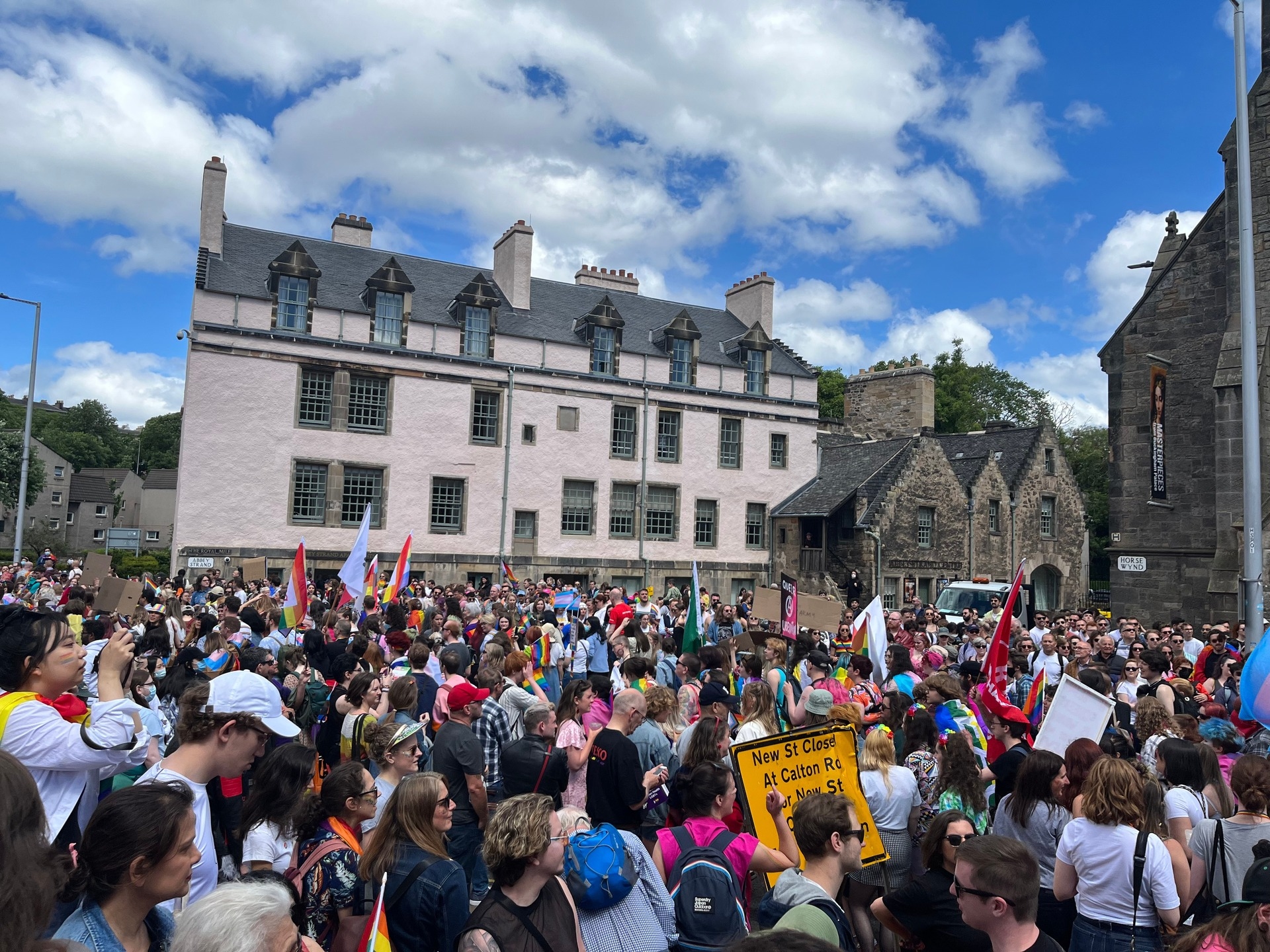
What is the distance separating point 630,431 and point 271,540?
13875 millimetres

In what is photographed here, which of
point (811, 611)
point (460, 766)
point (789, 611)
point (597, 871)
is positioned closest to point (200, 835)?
point (597, 871)

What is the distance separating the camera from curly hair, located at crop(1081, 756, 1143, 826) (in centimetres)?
446

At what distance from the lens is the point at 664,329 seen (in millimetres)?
36250

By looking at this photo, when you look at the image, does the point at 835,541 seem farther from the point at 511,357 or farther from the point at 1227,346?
the point at 1227,346

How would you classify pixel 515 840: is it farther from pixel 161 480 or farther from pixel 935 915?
pixel 161 480

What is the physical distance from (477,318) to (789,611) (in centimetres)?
2079

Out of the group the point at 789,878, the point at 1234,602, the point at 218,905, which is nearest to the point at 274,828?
Result: the point at 218,905

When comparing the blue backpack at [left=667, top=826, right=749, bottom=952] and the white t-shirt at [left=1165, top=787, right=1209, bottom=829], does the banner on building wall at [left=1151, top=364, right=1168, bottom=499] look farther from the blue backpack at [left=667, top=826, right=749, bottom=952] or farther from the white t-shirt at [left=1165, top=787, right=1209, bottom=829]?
the blue backpack at [left=667, top=826, right=749, bottom=952]

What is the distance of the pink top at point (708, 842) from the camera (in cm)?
455

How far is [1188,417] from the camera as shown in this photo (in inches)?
851

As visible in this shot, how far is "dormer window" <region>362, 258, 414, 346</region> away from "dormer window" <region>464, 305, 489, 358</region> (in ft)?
7.05

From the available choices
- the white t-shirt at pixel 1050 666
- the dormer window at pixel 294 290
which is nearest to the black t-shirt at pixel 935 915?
the white t-shirt at pixel 1050 666

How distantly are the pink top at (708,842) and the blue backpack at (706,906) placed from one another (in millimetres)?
276

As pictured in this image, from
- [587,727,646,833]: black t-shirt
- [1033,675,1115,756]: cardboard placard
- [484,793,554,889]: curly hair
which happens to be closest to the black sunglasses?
[484,793,554,889]: curly hair
